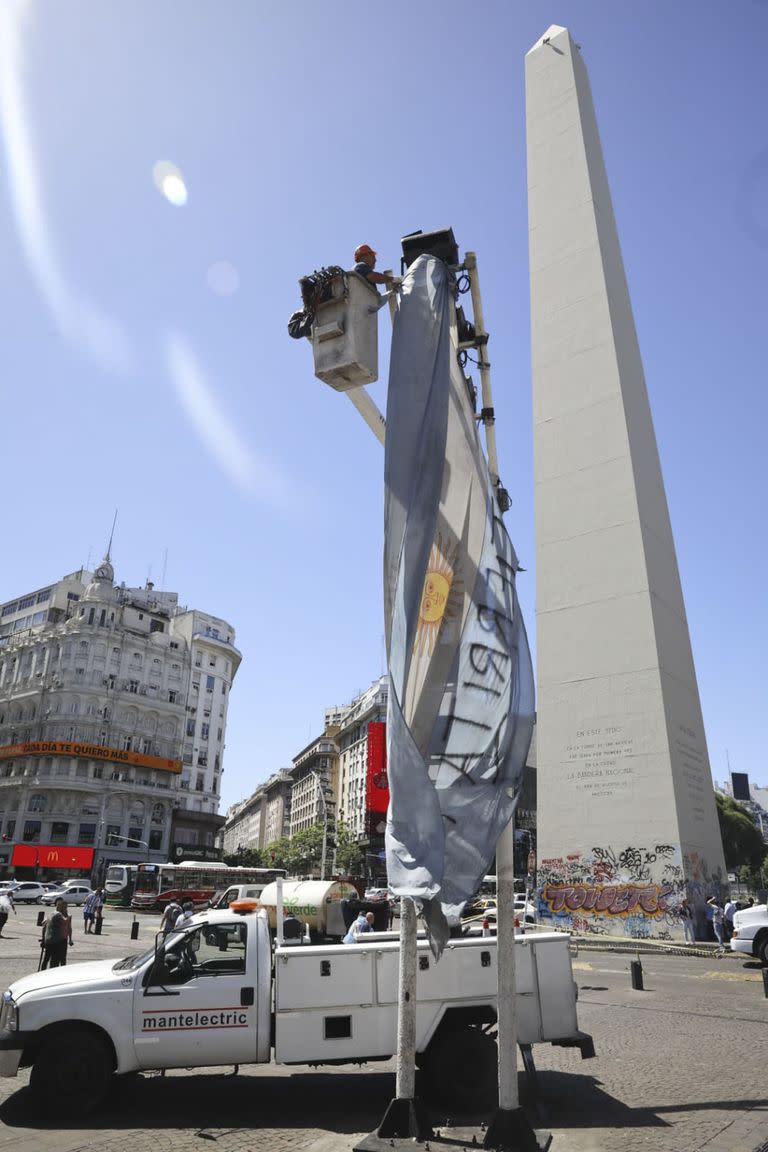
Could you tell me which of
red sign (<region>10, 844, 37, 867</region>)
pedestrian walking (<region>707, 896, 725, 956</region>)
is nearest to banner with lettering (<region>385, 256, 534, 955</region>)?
pedestrian walking (<region>707, 896, 725, 956</region>)

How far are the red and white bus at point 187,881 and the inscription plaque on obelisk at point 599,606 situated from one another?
22787mm

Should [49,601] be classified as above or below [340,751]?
above

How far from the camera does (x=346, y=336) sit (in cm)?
636

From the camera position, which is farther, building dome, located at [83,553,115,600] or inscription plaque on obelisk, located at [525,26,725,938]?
building dome, located at [83,553,115,600]

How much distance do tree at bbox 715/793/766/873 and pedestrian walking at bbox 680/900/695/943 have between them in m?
41.4

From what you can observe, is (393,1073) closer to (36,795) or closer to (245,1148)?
(245,1148)

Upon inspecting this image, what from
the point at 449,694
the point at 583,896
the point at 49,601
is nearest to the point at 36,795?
the point at 49,601

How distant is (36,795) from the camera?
68688mm

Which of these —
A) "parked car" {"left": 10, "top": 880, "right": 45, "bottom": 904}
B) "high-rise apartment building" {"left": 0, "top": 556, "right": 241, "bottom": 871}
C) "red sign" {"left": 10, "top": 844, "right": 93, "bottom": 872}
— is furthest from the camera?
"high-rise apartment building" {"left": 0, "top": 556, "right": 241, "bottom": 871}

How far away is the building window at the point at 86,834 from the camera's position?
67938mm

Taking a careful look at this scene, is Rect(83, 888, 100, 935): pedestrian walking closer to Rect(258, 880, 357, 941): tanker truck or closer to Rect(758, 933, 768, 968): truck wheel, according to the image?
Rect(258, 880, 357, 941): tanker truck

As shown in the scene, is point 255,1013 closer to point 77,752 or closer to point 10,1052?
point 10,1052

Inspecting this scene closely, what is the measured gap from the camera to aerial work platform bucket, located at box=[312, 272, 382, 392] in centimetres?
634

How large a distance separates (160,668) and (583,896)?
201 ft
